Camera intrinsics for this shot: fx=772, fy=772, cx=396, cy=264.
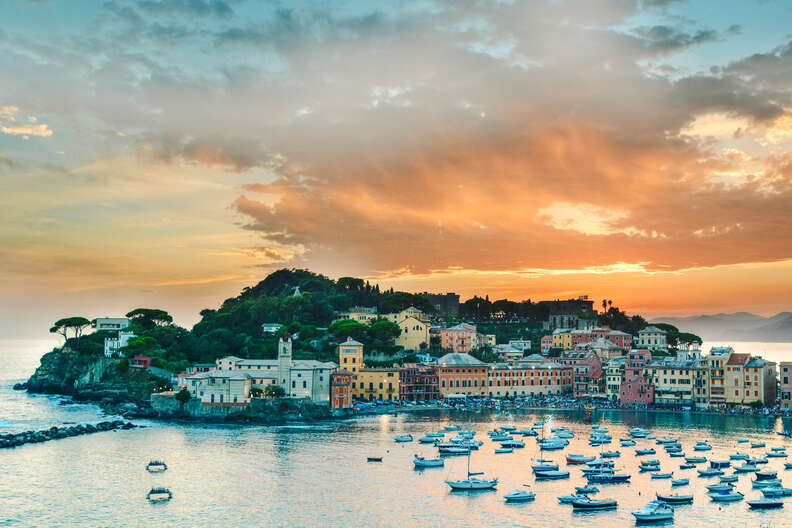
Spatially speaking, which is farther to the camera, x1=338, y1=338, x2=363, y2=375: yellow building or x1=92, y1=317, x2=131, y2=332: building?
x1=92, y1=317, x2=131, y2=332: building

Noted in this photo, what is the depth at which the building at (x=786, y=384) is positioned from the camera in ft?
295

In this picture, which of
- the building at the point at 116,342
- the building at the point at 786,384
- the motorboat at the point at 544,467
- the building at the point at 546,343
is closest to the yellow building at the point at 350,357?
the building at the point at 116,342

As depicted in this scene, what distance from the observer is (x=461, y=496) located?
47.1 metres

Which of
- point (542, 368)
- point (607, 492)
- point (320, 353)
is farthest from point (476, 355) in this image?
point (607, 492)

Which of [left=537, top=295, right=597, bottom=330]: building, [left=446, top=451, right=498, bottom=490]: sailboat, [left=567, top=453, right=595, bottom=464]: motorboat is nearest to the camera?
[left=446, top=451, right=498, bottom=490]: sailboat

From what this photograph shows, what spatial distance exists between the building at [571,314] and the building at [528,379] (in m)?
35.5

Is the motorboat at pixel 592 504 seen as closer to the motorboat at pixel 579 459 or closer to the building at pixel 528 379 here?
the motorboat at pixel 579 459

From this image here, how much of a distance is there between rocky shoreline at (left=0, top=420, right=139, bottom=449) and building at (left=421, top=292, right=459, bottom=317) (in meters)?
82.0

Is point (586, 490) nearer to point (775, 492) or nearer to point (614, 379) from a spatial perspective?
point (775, 492)

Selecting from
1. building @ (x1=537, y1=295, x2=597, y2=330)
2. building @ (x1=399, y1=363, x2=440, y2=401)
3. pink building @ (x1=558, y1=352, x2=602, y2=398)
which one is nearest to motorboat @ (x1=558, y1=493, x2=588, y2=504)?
building @ (x1=399, y1=363, x2=440, y2=401)

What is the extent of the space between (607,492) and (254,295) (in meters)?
108

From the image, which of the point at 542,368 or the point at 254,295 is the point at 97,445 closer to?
the point at 542,368

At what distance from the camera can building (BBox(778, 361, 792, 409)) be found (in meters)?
89.9

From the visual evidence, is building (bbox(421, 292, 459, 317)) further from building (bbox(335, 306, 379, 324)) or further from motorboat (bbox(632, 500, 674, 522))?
motorboat (bbox(632, 500, 674, 522))
